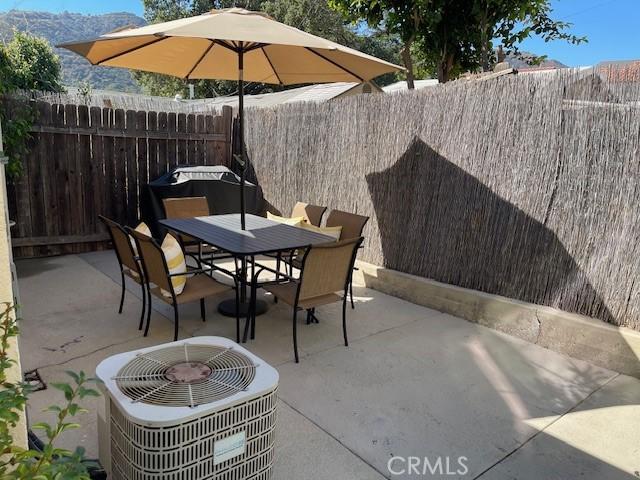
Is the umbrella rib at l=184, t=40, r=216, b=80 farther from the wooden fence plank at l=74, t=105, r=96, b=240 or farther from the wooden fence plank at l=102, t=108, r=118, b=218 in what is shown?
the wooden fence plank at l=74, t=105, r=96, b=240

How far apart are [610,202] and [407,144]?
6.12ft

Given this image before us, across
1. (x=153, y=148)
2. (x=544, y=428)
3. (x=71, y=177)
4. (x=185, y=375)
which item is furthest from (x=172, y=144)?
(x=544, y=428)

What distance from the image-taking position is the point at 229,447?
1460mm

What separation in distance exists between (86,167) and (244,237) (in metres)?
3.26

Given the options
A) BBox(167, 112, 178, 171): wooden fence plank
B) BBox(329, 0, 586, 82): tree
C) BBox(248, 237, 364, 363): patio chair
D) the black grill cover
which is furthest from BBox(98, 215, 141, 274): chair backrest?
BBox(329, 0, 586, 82): tree

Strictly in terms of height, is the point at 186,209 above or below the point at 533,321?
above

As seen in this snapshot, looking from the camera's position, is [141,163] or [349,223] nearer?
[349,223]

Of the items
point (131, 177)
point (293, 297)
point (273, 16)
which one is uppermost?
point (273, 16)

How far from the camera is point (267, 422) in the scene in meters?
1.57

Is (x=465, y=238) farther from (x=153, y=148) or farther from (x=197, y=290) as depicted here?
(x=153, y=148)

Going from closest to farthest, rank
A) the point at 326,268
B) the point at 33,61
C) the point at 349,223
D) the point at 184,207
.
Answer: the point at 326,268
the point at 349,223
the point at 184,207
the point at 33,61

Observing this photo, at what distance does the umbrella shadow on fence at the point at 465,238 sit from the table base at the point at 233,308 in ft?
4.72

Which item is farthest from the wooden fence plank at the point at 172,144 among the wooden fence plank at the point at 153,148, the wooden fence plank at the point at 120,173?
the wooden fence plank at the point at 120,173

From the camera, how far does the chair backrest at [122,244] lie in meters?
3.26
